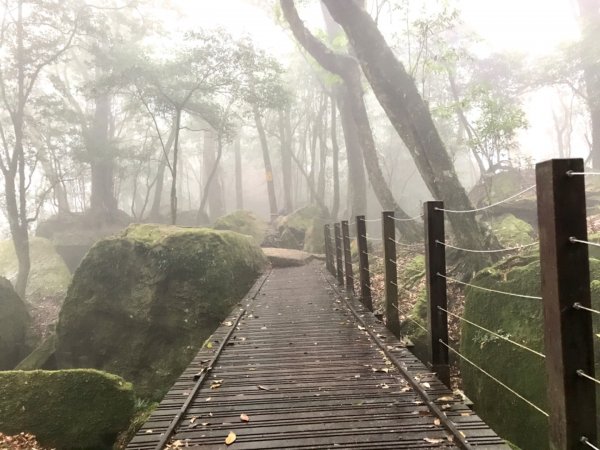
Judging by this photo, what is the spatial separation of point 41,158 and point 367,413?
1948cm

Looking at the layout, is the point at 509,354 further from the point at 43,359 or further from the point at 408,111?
the point at 43,359

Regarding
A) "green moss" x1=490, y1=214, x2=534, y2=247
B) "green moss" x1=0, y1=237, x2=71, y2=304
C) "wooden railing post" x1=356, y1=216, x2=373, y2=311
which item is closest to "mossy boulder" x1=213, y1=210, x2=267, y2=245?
"green moss" x1=0, y1=237, x2=71, y2=304

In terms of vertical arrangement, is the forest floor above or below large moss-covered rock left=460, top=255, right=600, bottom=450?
below

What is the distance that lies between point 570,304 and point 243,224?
59.9 feet

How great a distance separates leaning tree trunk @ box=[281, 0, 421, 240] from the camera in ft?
40.5

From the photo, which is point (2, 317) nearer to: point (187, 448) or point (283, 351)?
point (283, 351)

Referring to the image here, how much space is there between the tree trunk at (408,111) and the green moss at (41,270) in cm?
1465

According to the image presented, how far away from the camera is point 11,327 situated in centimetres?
1212

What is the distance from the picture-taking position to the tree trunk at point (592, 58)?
1623 cm

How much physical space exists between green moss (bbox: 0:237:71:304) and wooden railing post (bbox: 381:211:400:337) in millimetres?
15816

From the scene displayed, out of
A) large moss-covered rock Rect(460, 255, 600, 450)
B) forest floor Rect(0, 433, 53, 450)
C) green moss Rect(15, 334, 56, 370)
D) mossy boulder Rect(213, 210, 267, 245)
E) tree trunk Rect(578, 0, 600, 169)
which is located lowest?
green moss Rect(15, 334, 56, 370)

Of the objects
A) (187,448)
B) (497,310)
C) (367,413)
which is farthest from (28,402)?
(497,310)

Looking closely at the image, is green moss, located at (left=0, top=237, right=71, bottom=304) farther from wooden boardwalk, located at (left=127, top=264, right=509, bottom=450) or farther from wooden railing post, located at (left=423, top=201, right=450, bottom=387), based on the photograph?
wooden railing post, located at (left=423, top=201, right=450, bottom=387)

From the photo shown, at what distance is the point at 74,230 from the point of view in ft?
75.7
